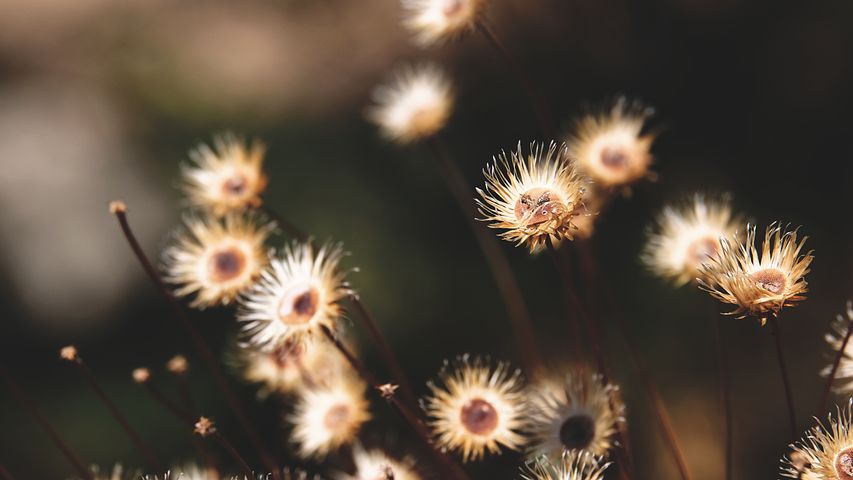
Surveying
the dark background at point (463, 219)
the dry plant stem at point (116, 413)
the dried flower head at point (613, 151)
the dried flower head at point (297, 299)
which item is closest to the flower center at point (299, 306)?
the dried flower head at point (297, 299)

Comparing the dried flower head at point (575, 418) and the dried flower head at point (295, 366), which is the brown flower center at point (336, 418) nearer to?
the dried flower head at point (295, 366)

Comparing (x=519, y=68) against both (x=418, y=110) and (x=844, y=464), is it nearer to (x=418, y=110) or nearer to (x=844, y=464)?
(x=418, y=110)

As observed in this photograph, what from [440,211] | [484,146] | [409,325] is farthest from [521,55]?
[409,325]

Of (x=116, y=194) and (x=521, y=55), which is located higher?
(x=521, y=55)

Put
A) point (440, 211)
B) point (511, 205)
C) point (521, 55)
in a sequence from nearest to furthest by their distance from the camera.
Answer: point (511, 205) → point (440, 211) → point (521, 55)

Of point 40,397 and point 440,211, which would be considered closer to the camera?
point 40,397

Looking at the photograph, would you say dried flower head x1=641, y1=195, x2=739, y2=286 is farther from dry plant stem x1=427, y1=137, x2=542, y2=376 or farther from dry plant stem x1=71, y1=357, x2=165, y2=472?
dry plant stem x1=71, y1=357, x2=165, y2=472

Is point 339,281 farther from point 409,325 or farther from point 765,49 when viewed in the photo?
point 765,49
